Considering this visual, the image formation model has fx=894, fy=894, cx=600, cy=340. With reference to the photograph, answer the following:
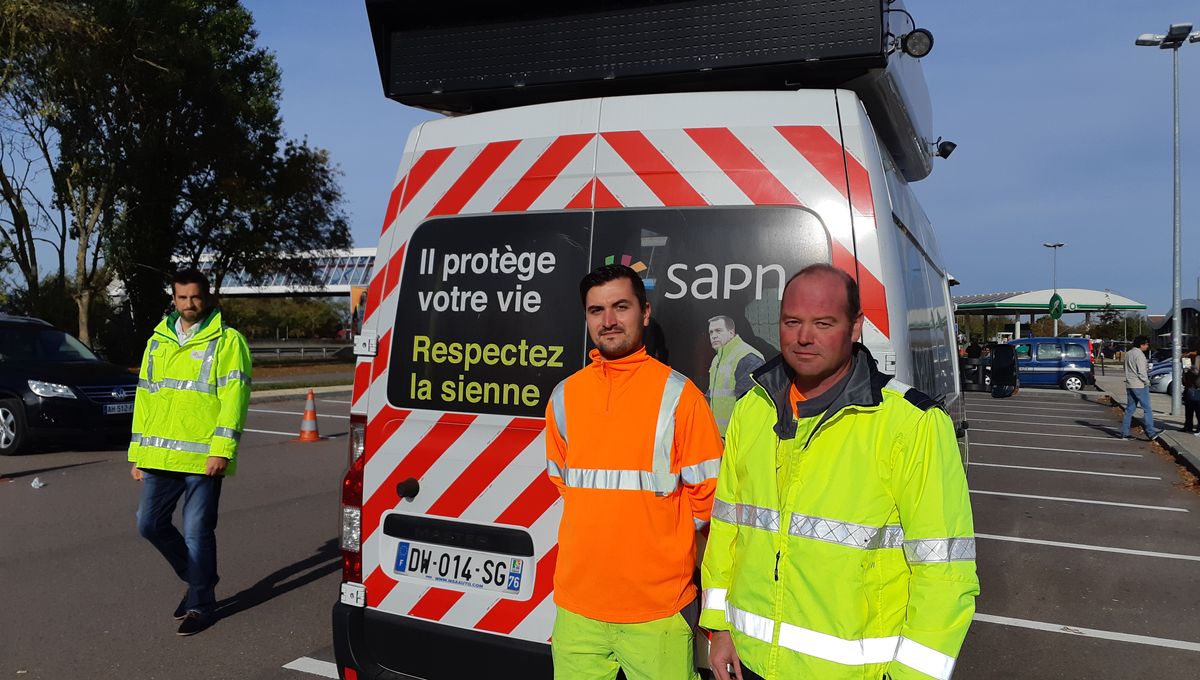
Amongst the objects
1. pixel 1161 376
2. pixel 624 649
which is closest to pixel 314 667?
pixel 624 649

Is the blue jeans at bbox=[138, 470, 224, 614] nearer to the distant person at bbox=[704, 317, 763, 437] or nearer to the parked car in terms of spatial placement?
the distant person at bbox=[704, 317, 763, 437]

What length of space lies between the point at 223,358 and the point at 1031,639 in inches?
187

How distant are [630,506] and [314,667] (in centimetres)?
257

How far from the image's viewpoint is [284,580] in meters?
5.84

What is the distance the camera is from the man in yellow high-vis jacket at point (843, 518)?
1847 millimetres

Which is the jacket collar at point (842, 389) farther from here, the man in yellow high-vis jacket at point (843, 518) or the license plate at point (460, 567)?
the license plate at point (460, 567)

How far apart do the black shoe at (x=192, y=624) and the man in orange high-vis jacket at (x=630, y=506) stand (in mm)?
3018

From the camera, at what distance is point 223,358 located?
4844 millimetres

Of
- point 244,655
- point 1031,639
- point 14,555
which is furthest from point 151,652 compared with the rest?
point 1031,639

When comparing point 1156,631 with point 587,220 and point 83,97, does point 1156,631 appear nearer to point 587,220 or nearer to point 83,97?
point 587,220

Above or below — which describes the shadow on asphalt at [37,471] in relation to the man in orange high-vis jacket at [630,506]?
below

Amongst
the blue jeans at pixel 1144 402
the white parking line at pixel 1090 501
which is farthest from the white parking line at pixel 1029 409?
the white parking line at pixel 1090 501

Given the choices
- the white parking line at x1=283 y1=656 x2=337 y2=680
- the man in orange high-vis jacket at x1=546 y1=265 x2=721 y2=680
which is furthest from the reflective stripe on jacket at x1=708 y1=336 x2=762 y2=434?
the white parking line at x1=283 y1=656 x2=337 y2=680

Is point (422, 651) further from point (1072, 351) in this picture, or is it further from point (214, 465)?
point (1072, 351)
